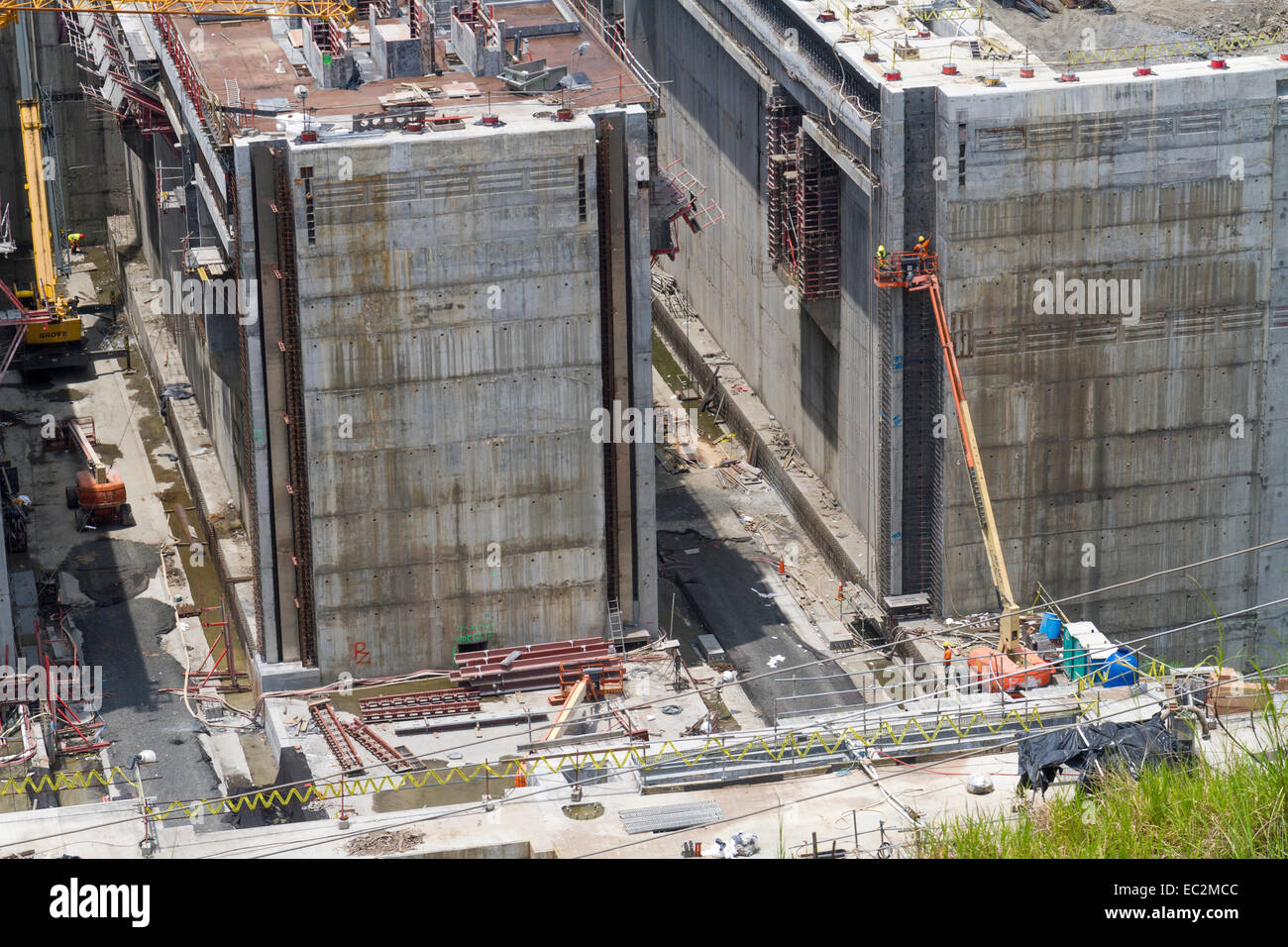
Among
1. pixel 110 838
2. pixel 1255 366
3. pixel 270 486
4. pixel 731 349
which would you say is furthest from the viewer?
pixel 731 349

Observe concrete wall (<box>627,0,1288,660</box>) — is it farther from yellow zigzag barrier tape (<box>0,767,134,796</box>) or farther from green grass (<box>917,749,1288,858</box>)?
green grass (<box>917,749,1288,858</box>)

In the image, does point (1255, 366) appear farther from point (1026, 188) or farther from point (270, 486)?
point (270, 486)

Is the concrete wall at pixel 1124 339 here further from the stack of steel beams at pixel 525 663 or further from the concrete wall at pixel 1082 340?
the stack of steel beams at pixel 525 663

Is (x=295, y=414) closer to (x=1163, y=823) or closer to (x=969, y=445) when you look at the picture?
(x=969, y=445)

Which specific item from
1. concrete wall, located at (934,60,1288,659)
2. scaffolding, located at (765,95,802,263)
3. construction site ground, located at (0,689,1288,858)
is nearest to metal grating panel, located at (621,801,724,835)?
construction site ground, located at (0,689,1288,858)

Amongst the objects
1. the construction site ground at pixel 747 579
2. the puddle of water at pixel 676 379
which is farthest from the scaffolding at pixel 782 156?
the puddle of water at pixel 676 379

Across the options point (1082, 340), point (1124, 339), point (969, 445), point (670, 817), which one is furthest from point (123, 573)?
point (670, 817)

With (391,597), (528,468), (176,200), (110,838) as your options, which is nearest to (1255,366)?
(528,468)
